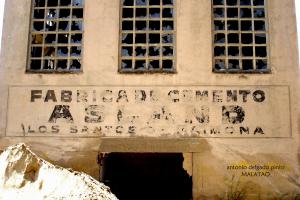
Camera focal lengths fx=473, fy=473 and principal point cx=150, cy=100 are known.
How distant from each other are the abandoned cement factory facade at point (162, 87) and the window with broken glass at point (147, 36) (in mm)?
26

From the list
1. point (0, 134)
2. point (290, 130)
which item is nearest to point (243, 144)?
point (290, 130)

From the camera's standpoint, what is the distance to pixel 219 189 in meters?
10.9

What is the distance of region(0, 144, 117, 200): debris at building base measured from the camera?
8.20 meters

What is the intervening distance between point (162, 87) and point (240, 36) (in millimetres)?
2341

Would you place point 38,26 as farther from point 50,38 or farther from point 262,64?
point 262,64

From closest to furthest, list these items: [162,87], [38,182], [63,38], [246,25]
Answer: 1. [38,182]
2. [162,87]
3. [246,25]
4. [63,38]

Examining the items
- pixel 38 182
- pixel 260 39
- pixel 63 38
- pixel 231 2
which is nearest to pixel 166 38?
pixel 231 2

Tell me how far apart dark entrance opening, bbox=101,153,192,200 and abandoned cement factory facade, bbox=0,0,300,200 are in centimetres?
255

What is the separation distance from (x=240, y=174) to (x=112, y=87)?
3.66 meters

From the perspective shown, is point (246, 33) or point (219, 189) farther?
point (246, 33)

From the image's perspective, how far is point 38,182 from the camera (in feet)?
28.3

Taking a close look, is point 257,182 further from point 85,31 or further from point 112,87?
point 85,31

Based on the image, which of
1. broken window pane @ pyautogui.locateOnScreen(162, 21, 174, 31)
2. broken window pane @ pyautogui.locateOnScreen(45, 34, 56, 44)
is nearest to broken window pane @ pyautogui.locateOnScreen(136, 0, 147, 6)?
broken window pane @ pyautogui.locateOnScreen(162, 21, 174, 31)

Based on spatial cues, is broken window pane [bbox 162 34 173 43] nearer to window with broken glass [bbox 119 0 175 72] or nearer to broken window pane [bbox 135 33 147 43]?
window with broken glass [bbox 119 0 175 72]
